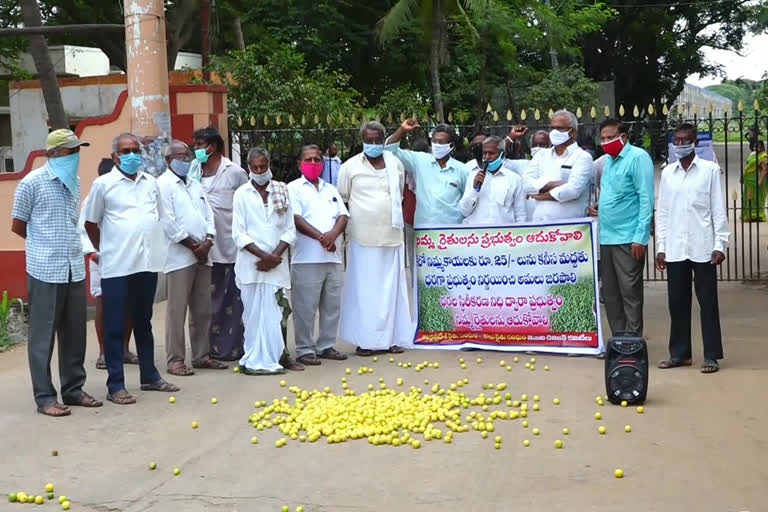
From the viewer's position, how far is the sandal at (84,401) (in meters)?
7.63

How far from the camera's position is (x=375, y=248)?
9.34m

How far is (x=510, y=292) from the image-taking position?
30.7ft

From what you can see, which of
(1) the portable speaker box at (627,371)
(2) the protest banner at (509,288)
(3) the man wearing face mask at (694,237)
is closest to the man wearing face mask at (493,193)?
(2) the protest banner at (509,288)

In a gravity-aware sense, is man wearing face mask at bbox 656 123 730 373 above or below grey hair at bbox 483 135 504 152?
below

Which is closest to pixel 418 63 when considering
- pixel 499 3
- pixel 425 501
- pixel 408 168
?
pixel 499 3

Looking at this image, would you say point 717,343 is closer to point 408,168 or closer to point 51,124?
point 408,168

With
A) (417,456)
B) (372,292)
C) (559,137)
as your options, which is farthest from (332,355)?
(417,456)

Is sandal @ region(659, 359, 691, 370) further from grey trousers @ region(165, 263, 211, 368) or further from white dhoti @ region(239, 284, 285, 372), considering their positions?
grey trousers @ region(165, 263, 211, 368)

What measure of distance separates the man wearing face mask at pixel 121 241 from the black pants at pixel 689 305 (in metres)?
4.10

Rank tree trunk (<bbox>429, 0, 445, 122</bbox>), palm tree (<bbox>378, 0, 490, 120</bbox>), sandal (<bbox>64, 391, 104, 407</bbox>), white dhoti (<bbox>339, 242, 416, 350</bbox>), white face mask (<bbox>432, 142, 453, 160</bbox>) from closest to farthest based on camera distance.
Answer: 1. sandal (<bbox>64, 391, 104, 407</bbox>)
2. white dhoti (<bbox>339, 242, 416, 350</bbox>)
3. white face mask (<bbox>432, 142, 453, 160</bbox>)
4. palm tree (<bbox>378, 0, 490, 120</bbox>)
5. tree trunk (<bbox>429, 0, 445, 122</bbox>)

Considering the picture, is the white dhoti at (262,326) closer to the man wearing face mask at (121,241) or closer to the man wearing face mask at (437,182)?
the man wearing face mask at (121,241)

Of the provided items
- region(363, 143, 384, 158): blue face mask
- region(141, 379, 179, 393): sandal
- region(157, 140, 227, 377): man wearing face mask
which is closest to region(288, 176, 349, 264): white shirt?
region(363, 143, 384, 158): blue face mask

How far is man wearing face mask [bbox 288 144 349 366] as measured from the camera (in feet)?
29.5

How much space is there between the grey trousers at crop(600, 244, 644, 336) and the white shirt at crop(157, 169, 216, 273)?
3.32 metres
